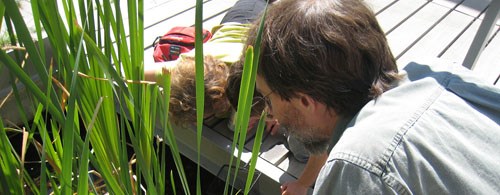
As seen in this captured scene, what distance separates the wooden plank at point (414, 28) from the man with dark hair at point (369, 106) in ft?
4.36

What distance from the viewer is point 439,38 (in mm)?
2785

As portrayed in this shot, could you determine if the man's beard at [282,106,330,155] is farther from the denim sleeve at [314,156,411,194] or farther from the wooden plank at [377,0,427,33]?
the wooden plank at [377,0,427,33]

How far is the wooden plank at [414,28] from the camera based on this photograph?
270 centimetres

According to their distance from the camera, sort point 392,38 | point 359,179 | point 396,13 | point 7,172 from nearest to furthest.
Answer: point 7,172, point 359,179, point 392,38, point 396,13

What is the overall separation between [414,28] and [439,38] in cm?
14

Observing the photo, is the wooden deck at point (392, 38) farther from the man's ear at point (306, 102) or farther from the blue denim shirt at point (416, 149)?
the blue denim shirt at point (416, 149)

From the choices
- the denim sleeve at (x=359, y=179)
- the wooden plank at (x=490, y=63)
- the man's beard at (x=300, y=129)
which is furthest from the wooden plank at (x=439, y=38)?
the denim sleeve at (x=359, y=179)

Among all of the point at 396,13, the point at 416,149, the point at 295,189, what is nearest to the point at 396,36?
the point at 396,13

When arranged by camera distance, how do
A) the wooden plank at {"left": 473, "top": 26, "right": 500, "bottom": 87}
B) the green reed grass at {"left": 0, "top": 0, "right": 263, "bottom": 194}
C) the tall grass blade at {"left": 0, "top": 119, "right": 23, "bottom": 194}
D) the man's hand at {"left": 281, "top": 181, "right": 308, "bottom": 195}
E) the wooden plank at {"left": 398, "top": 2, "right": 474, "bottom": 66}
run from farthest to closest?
the wooden plank at {"left": 398, "top": 2, "right": 474, "bottom": 66}, the wooden plank at {"left": 473, "top": 26, "right": 500, "bottom": 87}, the man's hand at {"left": 281, "top": 181, "right": 308, "bottom": 195}, the tall grass blade at {"left": 0, "top": 119, "right": 23, "bottom": 194}, the green reed grass at {"left": 0, "top": 0, "right": 263, "bottom": 194}

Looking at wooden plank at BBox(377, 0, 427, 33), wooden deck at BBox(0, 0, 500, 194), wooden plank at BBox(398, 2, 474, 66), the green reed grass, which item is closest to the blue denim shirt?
the green reed grass

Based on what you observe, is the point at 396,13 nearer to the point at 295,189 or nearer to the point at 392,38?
the point at 392,38

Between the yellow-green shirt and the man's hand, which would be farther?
the yellow-green shirt

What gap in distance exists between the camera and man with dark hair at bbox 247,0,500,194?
105 cm

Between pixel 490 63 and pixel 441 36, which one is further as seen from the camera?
pixel 441 36
